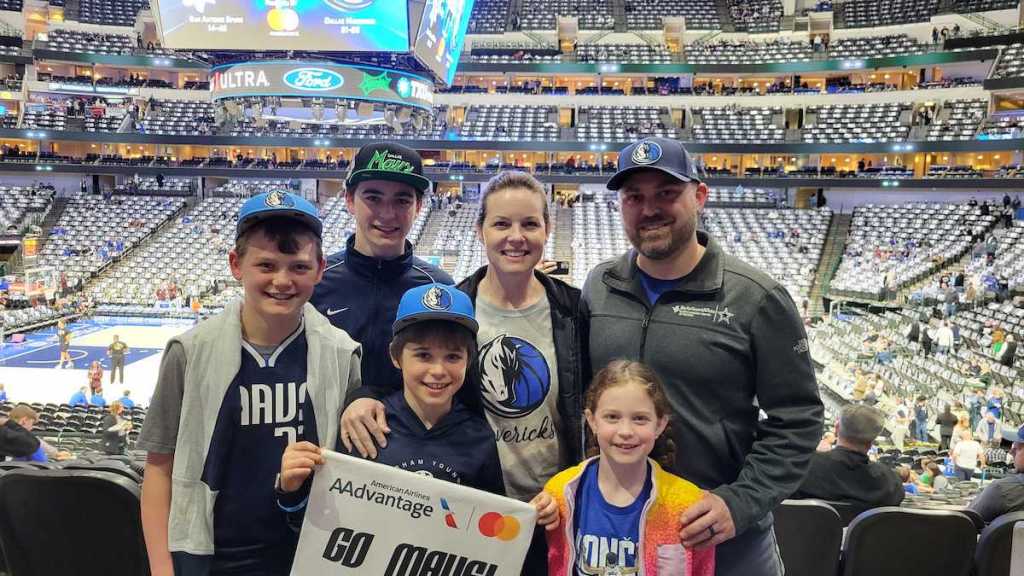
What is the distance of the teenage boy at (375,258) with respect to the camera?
3352 millimetres

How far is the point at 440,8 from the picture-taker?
17.4 m

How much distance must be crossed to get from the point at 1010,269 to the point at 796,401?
85.5ft

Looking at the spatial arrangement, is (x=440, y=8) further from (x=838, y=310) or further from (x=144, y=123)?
(x=144, y=123)

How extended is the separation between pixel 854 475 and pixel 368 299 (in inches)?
145

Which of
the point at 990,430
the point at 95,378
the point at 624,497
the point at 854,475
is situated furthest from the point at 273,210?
the point at 95,378

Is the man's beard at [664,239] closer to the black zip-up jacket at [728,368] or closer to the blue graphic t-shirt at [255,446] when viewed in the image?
the black zip-up jacket at [728,368]

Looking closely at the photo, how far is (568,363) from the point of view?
2.98 meters

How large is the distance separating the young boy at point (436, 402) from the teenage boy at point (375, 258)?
0.50 meters

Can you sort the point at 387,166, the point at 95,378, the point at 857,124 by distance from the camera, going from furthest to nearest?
the point at 857,124
the point at 95,378
the point at 387,166

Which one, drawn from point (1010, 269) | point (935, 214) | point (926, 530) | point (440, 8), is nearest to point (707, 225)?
point (935, 214)

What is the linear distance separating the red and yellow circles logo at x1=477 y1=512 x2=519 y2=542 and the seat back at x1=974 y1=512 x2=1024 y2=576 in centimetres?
253

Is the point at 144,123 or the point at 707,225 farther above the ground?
the point at 144,123

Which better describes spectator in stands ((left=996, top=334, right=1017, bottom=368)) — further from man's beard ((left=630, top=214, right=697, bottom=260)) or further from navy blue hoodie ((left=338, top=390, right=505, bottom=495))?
navy blue hoodie ((left=338, top=390, right=505, bottom=495))

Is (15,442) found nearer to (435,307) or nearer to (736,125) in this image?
(435,307)
